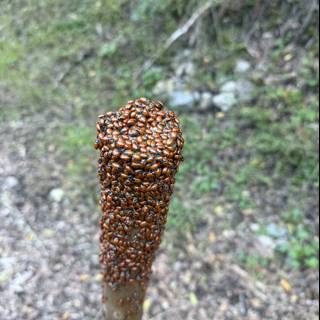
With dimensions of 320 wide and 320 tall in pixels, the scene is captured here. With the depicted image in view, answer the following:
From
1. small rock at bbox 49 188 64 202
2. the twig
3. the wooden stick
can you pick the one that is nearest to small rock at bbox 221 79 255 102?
the twig

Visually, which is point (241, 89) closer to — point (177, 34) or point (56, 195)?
point (177, 34)

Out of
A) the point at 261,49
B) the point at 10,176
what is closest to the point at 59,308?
the point at 10,176

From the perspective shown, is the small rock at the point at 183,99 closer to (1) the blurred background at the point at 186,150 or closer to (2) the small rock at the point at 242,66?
(1) the blurred background at the point at 186,150

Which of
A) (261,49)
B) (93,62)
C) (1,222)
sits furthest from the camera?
(93,62)

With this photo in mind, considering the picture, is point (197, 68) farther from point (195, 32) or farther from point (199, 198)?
point (199, 198)

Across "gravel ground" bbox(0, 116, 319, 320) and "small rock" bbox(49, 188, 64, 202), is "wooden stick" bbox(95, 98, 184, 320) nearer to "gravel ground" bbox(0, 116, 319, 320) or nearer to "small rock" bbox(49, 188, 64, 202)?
"gravel ground" bbox(0, 116, 319, 320)

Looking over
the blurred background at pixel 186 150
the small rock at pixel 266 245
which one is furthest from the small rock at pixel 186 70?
the small rock at pixel 266 245

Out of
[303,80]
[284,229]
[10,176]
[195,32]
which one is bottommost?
[284,229]
